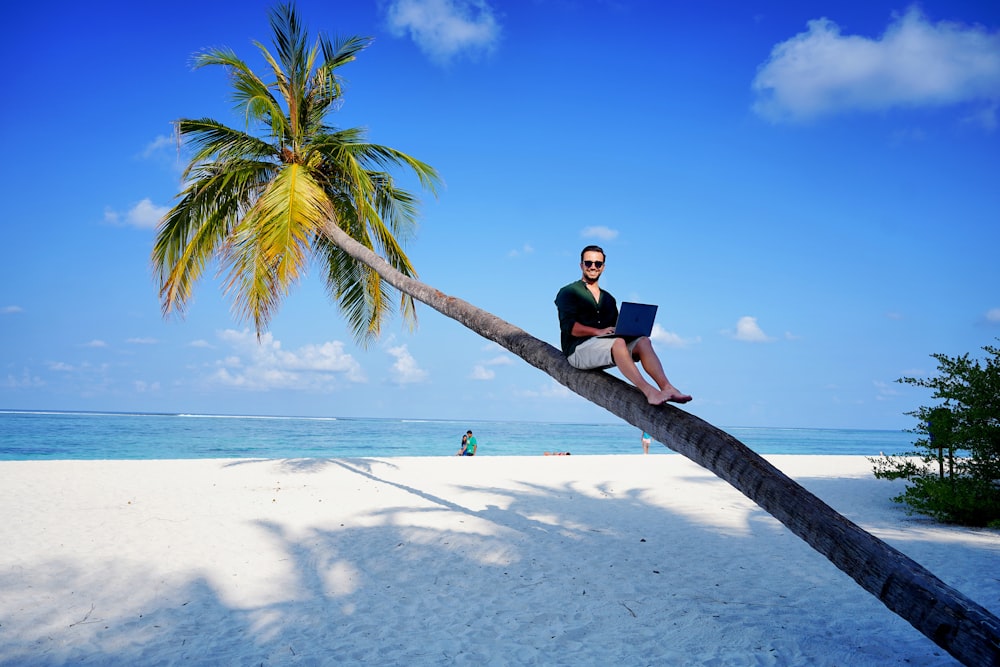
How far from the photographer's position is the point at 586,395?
4066 mm

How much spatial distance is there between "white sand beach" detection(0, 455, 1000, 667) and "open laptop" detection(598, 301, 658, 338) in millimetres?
2440

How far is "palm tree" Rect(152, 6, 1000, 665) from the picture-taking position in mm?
2871

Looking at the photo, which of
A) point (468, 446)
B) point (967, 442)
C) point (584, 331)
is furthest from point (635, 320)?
point (468, 446)

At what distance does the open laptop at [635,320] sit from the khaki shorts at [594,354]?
0.31 feet

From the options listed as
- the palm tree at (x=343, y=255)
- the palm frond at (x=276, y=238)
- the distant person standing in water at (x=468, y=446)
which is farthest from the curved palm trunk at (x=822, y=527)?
the distant person standing in water at (x=468, y=446)

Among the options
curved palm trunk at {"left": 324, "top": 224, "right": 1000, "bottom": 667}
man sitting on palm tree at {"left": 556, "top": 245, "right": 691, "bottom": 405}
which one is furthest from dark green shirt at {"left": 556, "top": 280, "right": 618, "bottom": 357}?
curved palm trunk at {"left": 324, "top": 224, "right": 1000, "bottom": 667}

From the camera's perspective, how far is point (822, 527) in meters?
3.00

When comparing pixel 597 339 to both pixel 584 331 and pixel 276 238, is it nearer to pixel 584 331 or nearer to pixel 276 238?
pixel 584 331

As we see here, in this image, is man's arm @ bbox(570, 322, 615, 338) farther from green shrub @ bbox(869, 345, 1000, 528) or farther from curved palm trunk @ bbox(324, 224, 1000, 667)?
green shrub @ bbox(869, 345, 1000, 528)

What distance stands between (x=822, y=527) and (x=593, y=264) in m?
2.03

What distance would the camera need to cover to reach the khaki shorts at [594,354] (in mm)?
3678

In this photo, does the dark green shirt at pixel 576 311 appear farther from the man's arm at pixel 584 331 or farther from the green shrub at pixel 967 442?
the green shrub at pixel 967 442

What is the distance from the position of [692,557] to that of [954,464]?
15.8 ft

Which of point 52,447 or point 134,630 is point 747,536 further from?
point 52,447
